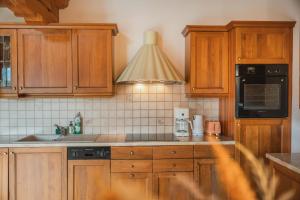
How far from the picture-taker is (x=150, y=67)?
2930 millimetres

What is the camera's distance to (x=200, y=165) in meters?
2.81

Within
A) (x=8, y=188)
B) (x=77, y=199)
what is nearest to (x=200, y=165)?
(x=77, y=199)

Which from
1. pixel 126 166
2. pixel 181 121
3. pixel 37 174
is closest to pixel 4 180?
pixel 37 174

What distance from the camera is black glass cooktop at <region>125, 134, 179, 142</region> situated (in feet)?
9.58

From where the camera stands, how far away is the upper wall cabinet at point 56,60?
9.60ft

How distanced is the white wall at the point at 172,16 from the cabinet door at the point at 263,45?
60 centimetres

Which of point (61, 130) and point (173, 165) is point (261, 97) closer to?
point (173, 165)

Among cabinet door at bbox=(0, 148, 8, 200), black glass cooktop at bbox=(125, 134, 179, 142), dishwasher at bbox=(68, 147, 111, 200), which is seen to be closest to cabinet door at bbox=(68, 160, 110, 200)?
dishwasher at bbox=(68, 147, 111, 200)

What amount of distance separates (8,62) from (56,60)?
53 cm

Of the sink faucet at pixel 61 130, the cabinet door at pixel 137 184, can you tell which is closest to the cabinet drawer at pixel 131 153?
the cabinet door at pixel 137 184

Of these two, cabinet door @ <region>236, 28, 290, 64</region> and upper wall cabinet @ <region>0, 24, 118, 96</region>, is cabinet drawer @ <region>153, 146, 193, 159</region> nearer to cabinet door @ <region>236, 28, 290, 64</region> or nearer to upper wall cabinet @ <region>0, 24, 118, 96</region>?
upper wall cabinet @ <region>0, 24, 118, 96</region>

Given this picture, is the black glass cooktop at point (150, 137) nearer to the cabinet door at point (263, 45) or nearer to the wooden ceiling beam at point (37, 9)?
the cabinet door at point (263, 45)

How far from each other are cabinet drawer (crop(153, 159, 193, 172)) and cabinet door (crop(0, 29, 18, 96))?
1.72 m

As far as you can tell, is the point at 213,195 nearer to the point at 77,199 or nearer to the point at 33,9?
the point at 77,199
